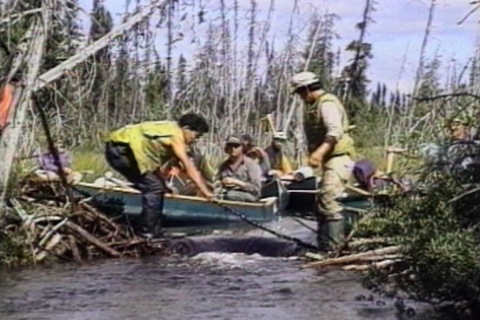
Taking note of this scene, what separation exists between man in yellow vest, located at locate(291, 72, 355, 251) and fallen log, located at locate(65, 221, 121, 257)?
6.50 feet

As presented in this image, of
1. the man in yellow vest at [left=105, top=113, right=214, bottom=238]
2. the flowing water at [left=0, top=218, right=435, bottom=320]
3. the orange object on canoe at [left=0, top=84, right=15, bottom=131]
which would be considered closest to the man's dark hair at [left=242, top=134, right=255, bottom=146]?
the man in yellow vest at [left=105, top=113, right=214, bottom=238]

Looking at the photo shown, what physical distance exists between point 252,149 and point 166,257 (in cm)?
564

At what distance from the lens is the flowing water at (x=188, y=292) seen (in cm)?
1004

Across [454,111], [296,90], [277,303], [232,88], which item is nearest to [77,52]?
[296,90]

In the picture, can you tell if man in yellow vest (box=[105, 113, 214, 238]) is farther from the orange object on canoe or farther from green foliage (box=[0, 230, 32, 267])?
the orange object on canoe

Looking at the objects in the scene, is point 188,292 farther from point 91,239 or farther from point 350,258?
point 91,239

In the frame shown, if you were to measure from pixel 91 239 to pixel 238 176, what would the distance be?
12.8 feet

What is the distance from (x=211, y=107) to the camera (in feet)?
73.7

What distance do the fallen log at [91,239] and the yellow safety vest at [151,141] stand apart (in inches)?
39.9

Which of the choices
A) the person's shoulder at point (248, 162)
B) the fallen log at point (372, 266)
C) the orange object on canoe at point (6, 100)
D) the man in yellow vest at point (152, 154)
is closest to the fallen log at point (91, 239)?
the man in yellow vest at point (152, 154)

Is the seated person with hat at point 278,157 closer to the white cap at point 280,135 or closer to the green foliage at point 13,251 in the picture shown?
the white cap at point 280,135

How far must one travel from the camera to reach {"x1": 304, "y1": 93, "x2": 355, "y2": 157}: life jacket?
13.2m

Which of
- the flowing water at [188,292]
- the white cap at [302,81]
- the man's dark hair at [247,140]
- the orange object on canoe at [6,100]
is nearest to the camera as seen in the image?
the flowing water at [188,292]

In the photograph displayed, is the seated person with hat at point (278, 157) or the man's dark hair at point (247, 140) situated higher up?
the man's dark hair at point (247, 140)
